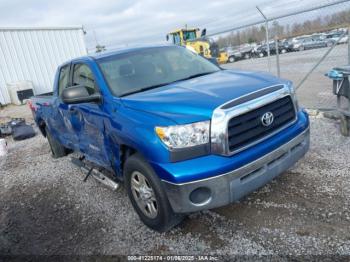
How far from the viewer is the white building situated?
15.9 meters

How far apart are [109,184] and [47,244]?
102 cm

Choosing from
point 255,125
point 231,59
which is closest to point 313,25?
point 255,125

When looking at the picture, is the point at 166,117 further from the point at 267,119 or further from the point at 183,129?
the point at 267,119

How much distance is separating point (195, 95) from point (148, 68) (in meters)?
1.14

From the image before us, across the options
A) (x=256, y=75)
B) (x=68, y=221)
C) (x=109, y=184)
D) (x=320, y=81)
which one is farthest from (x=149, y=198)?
(x=320, y=81)

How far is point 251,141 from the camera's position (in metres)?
2.74

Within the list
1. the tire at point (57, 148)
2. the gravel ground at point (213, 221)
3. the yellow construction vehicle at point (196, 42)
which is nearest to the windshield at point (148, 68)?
the gravel ground at point (213, 221)

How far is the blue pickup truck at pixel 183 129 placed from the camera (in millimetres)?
2566

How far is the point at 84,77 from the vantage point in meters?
4.01

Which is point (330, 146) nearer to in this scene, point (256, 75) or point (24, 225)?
point (256, 75)

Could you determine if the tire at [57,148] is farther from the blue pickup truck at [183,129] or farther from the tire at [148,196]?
the tire at [148,196]

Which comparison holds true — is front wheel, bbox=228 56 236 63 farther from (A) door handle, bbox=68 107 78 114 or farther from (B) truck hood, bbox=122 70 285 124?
(B) truck hood, bbox=122 70 285 124

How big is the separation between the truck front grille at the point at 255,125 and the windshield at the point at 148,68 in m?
1.20

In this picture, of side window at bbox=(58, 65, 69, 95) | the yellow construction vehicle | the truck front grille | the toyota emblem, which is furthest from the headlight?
the yellow construction vehicle
